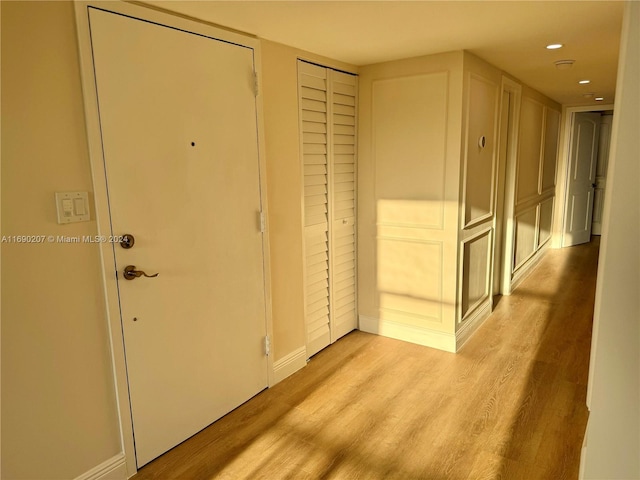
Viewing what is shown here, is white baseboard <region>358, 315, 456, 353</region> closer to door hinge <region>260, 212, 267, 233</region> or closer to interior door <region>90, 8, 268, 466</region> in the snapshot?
interior door <region>90, 8, 268, 466</region>

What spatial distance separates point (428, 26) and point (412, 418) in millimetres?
2133

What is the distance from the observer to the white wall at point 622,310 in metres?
0.49

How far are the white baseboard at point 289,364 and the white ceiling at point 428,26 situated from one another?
6.51 ft

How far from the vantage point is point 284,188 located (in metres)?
2.68

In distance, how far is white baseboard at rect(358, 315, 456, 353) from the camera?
319cm

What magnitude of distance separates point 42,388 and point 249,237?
3.94ft

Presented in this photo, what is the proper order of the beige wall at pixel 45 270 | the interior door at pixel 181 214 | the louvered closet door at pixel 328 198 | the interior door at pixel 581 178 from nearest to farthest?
1. the beige wall at pixel 45 270
2. the interior door at pixel 181 214
3. the louvered closet door at pixel 328 198
4. the interior door at pixel 581 178

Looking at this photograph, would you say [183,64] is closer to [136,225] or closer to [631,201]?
[136,225]

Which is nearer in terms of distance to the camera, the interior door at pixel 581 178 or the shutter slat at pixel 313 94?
the shutter slat at pixel 313 94

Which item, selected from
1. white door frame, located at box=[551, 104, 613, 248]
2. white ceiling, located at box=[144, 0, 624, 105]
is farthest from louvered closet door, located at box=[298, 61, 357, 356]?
white door frame, located at box=[551, 104, 613, 248]

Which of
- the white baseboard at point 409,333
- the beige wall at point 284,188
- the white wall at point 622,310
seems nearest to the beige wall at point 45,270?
the beige wall at point 284,188

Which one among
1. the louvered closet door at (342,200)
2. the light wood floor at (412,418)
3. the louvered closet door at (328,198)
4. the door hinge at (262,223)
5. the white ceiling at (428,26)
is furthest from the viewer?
the louvered closet door at (342,200)

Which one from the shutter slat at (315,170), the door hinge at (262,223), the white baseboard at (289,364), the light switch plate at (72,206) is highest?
the shutter slat at (315,170)

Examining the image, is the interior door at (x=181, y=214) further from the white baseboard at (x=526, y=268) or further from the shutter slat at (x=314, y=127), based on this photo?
the white baseboard at (x=526, y=268)
